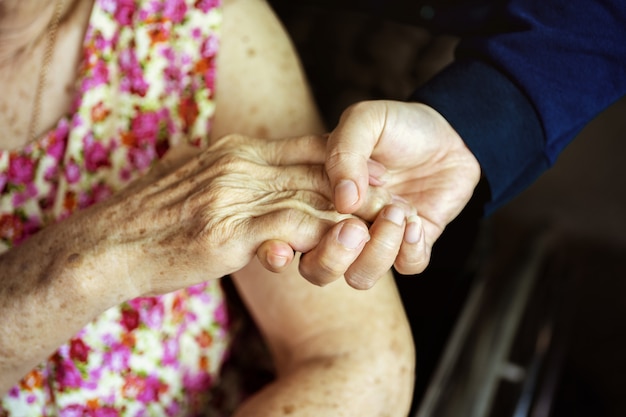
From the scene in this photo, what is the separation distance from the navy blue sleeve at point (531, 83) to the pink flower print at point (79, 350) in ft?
2.02

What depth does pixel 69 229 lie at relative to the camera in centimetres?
83

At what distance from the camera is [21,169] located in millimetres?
1003

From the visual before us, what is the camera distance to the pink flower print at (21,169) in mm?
1002

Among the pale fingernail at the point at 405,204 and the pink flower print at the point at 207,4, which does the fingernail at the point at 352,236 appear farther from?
the pink flower print at the point at 207,4

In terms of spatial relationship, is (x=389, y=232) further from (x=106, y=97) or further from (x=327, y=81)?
(x=327, y=81)

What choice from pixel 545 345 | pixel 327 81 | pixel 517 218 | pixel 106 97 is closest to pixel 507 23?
pixel 327 81

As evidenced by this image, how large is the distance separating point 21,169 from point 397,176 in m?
0.62

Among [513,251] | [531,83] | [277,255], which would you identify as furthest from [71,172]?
[513,251]

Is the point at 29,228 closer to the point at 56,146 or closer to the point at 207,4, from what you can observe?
the point at 56,146

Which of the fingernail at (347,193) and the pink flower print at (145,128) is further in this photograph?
the pink flower print at (145,128)

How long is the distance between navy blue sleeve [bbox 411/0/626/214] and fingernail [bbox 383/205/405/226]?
0.20 meters

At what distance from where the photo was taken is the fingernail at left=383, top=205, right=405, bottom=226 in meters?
0.65

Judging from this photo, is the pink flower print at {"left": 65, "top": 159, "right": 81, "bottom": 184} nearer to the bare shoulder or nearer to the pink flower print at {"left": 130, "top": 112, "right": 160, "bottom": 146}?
the pink flower print at {"left": 130, "top": 112, "right": 160, "bottom": 146}

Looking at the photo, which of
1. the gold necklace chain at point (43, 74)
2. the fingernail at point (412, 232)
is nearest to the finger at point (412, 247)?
the fingernail at point (412, 232)
